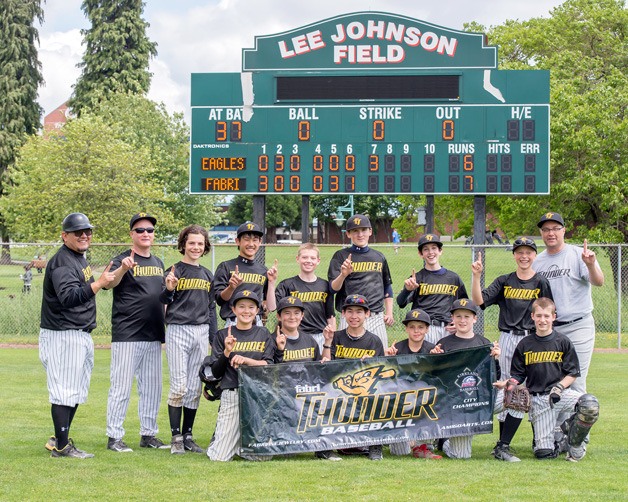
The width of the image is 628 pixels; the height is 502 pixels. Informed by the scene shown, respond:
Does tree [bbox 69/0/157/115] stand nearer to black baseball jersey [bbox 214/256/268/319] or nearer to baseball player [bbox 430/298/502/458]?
black baseball jersey [bbox 214/256/268/319]

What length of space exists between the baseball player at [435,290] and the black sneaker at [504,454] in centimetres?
135

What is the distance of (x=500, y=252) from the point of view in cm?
3631

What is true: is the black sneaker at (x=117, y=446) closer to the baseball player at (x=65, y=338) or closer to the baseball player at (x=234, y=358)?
the baseball player at (x=65, y=338)

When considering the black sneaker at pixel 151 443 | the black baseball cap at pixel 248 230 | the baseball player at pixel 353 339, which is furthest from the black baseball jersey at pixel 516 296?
the black sneaker at pixel 151 443

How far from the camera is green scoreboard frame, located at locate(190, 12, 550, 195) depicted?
1606 centimetres

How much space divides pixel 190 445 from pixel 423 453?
202 centimetres

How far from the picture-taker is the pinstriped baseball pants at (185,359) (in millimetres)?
7648

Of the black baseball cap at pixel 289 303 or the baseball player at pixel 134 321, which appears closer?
the black baseball cap at pixel 289 303

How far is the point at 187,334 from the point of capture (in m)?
7.66

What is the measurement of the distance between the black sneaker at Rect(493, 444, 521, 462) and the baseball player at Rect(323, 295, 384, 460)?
116 centimetres

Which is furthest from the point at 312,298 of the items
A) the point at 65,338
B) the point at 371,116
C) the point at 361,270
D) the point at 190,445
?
the point at 371,116

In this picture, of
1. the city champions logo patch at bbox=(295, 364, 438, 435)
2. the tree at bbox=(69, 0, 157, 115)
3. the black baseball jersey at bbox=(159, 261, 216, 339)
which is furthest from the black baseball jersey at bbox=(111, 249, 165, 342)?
the tree at bbox=(69, 0, 157, 115)

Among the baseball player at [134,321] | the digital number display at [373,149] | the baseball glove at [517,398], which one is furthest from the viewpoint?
the digital number display at [373,149]

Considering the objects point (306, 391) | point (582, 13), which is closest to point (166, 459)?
point (306, 391)
